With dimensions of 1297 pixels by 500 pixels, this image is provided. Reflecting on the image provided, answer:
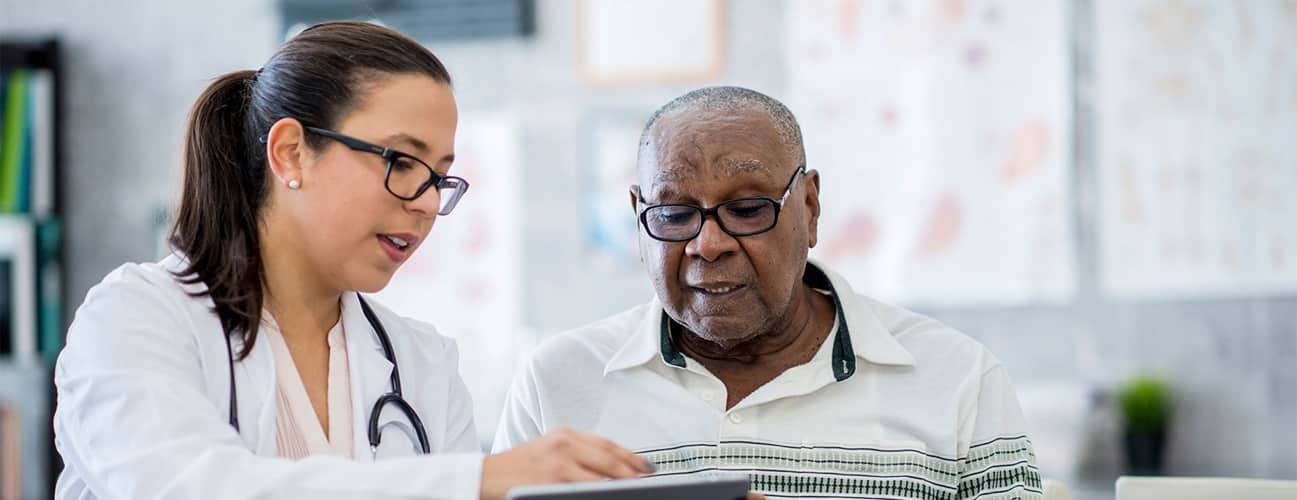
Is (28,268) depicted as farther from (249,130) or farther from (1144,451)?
(1144,451)

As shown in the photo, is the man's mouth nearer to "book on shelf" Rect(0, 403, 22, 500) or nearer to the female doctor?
the female doctor

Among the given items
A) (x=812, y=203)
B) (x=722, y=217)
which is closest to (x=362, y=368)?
(x=722, y=217)

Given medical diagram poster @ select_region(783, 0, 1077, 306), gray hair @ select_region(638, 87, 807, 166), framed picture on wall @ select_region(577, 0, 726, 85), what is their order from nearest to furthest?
gray hair @ select_region(638, 87, 807, 166), medical diagram poster @ select_region(783, 0, 1077, 306), framed picture on wall @ select_region(577, 0, 726, 85)

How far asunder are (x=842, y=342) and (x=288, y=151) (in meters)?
0.94

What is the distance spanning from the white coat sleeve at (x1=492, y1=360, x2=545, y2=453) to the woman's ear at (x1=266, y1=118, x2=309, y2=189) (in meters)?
0.75

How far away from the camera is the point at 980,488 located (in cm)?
196

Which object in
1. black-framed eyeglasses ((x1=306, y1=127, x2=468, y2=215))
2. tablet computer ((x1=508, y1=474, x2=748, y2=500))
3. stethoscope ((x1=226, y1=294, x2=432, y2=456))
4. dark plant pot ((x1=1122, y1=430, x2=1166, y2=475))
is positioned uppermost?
black-framed eyeglasses ((x1=306, y1=127, x2=468, y2=215))

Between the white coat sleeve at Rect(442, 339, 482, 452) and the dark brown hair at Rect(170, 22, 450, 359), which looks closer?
the dark brown hair at Rect(170, 22, 450, 359)

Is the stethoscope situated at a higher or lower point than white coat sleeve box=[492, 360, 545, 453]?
higher

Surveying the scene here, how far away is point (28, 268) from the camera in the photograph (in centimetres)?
445

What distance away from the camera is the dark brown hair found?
58.8 inches

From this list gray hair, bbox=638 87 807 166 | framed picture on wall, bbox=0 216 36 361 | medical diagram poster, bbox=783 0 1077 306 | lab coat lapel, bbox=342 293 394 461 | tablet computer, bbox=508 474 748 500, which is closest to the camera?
tablet computer, bbox=508 474 748 500

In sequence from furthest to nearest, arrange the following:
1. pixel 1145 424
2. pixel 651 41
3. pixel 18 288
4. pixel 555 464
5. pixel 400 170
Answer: pixel 18 288 < pixel 651 41 < pixel 1145 424 < pixel 400 170 < pixel 555 464

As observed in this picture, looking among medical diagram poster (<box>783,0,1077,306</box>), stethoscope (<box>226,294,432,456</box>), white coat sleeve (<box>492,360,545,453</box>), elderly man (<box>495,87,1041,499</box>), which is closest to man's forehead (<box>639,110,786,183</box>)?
elderly man (<box>495,87,1041,499</box>)
